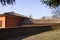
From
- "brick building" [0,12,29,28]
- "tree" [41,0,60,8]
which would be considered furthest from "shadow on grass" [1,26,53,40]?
"brick building" [0,12,29,28]

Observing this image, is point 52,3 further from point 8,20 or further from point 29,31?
point 8,20

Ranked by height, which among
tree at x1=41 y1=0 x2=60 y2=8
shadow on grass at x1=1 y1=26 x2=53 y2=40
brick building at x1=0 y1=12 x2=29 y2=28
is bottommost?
shadow on grass at x1=1 y1=26 x2=53 y2=40

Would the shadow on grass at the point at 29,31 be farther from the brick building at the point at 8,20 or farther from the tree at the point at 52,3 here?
the brick building at the point at 8,20

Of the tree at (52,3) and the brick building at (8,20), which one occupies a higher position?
the tree at (52,3)

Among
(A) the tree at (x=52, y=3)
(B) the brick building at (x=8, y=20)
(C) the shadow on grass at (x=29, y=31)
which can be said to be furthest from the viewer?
(B) the brick building at (x=8, y=20)

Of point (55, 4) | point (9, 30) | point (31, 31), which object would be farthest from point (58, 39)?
point (31, 31)

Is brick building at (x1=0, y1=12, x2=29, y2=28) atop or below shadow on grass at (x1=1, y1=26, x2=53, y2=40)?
atop

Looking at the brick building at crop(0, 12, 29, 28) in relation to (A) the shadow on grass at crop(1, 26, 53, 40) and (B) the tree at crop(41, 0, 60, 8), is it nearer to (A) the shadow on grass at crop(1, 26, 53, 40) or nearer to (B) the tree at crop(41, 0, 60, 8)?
(A) the shadow on grass at crop(1, 26, 53, 40)

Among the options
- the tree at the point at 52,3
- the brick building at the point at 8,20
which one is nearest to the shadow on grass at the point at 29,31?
the tree at the point at 52,3

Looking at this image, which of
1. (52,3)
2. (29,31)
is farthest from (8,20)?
(52,3)

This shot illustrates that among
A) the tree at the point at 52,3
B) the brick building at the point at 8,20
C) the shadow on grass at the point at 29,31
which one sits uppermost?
the tree at the point at 52,3

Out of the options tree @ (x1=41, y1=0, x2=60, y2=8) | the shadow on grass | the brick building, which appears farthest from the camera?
the brick building

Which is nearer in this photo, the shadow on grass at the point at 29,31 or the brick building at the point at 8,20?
the shadow on grass at the point at 29,31

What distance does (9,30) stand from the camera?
68.5ft
